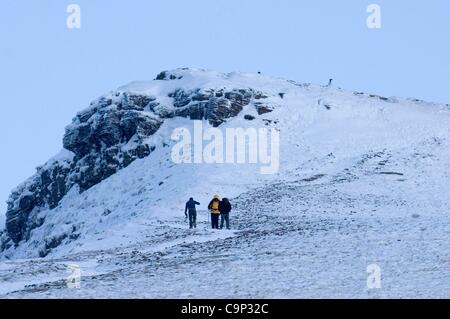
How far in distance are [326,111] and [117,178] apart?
2228 cm

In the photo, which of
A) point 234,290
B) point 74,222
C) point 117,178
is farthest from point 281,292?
point 117,178

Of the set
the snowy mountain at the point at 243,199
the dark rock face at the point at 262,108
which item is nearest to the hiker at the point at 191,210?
the snowy mountain at the point at 243,199

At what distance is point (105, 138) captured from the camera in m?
82.4

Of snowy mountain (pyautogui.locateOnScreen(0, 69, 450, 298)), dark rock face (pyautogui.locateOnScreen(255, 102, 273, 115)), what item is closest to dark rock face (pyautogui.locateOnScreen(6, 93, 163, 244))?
snowy mountain (pyautogui.locateOnScreen(0, 69, 450, 298))

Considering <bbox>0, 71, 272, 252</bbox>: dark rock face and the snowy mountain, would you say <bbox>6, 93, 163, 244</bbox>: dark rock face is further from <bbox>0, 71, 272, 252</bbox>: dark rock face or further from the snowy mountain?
the snowy mountain

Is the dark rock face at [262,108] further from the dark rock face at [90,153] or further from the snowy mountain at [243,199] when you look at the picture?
the dark rock face at [90,153]

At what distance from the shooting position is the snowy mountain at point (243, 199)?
2458cm

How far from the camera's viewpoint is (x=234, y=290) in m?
21.8

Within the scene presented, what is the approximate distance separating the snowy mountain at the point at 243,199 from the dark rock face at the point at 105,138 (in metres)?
0.17

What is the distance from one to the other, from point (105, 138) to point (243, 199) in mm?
32080

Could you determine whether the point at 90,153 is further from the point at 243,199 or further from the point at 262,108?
the point at 243,199

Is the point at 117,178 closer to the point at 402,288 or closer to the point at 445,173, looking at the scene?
A: the point at 445,173

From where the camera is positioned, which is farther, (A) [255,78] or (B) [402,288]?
(A) [255,78]

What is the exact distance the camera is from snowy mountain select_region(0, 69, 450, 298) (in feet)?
80.6
